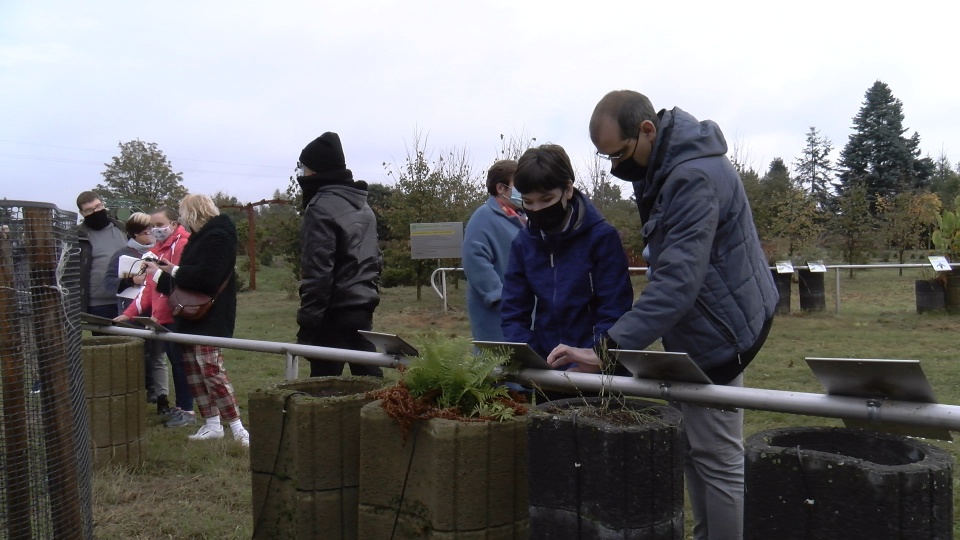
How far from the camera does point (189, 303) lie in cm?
577

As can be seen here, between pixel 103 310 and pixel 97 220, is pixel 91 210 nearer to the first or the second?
pixel 97 220

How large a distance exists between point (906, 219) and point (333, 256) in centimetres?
2692

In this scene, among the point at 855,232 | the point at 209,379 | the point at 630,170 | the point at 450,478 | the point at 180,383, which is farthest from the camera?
the point at 855,232

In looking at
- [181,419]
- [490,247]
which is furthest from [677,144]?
[181,419]

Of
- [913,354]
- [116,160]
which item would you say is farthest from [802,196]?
[116,160]

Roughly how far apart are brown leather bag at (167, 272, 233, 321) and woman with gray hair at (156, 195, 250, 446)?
1.5 inches

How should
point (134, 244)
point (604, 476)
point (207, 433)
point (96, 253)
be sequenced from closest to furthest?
1. point (604, 476)
2. point (207, 433)
3. point (134, 244)
4. point (96, 253)

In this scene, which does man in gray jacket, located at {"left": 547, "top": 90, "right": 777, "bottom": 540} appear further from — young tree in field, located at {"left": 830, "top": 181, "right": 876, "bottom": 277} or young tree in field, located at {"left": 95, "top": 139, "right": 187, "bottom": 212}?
young tree in field, located at {"left": 95, "top": 139, "right": 187, "bottom": 212}

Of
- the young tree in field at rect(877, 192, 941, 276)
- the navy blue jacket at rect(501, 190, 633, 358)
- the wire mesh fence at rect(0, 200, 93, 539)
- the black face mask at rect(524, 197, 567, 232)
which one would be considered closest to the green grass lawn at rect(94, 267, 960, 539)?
the navy blue jacket at rect(501, 190, 633, 358)

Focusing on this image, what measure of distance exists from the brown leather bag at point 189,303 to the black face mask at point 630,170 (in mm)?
3675

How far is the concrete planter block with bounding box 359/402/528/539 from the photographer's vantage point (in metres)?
2.71

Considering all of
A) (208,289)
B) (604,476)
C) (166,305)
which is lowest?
(604,476)

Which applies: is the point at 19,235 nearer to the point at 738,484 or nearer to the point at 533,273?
the point at 533,273

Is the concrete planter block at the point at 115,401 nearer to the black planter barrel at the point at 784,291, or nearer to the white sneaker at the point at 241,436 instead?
the white sneaker at the point at 241,436
